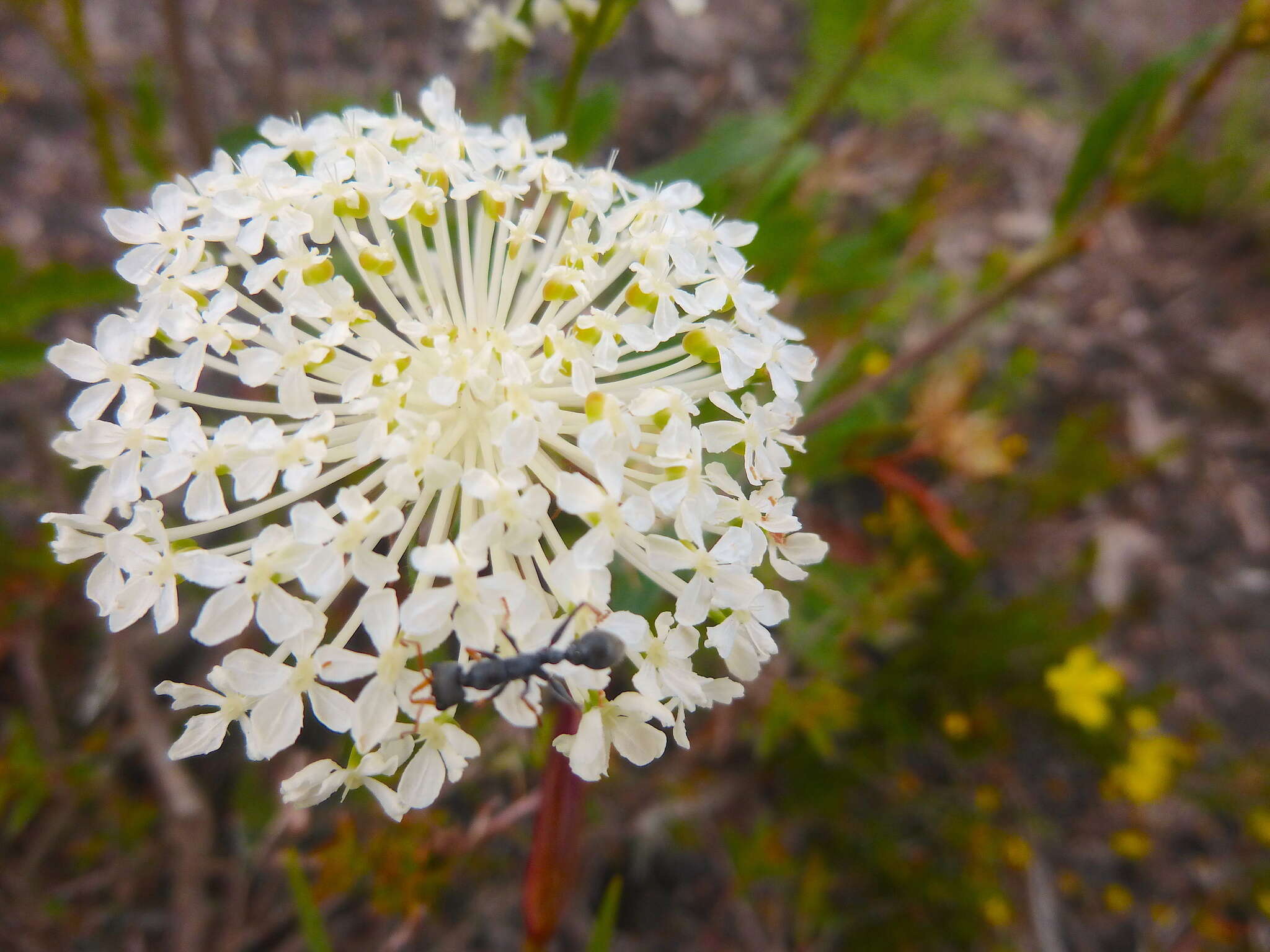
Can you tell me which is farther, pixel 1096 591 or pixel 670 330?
pixel 1096 591

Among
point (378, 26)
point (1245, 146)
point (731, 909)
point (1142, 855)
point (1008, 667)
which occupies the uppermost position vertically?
point (378, 26)

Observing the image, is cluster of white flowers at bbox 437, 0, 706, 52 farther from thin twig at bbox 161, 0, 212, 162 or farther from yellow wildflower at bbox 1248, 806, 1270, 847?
yellow wildflower at bbox 1248, 806, 1270, 847

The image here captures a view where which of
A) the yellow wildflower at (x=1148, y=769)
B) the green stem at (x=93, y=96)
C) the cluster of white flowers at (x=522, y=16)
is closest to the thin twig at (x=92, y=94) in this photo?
the green stem at (x=93, y=96)

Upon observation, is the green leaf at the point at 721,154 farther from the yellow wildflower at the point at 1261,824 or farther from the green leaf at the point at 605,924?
the yellow wildflower at the point at 1261,824

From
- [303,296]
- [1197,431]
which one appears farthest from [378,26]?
[1197,431]

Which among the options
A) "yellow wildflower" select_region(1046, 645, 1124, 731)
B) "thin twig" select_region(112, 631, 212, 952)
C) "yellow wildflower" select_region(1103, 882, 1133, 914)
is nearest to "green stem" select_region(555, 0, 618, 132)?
"thin twig" select_region(112, 631, 212, 952)

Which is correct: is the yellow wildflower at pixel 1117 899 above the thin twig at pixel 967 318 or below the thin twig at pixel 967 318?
below

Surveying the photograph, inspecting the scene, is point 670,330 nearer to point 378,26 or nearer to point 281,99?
point 281,99
